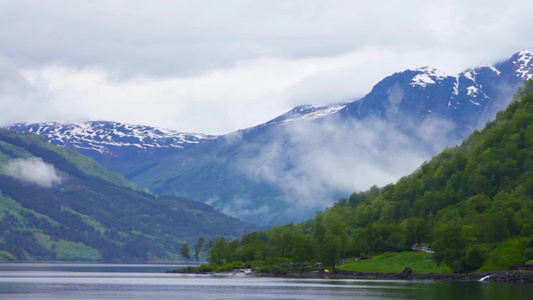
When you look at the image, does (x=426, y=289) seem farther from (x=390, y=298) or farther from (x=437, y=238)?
(x=437, y=238)

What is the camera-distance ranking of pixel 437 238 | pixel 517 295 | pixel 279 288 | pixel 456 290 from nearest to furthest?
pixel 517 295
pixel 456 290
pixel 279 288
pixel 437 238

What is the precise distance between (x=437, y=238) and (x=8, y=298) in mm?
99877

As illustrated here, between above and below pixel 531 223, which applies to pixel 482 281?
below

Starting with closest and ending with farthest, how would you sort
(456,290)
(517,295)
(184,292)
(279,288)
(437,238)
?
1. (517,295)
2. (456,290)
3. (184,292)
4. (279,288)
5. (437,238)

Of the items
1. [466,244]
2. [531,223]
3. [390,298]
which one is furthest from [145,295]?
[531,223]

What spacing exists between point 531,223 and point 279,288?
6810 cm

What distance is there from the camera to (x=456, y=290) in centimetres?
14338

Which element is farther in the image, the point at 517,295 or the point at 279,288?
the point at 279,288

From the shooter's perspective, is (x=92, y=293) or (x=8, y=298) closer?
(x=8, y=298)

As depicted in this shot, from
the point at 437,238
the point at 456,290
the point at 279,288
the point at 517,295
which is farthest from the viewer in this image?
the point at 437,238

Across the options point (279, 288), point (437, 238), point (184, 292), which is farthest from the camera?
point (437, 238)

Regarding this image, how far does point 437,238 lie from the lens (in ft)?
617

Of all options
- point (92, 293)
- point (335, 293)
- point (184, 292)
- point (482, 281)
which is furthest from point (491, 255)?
point (92, 293)

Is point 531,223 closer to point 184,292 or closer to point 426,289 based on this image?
point 426,289
